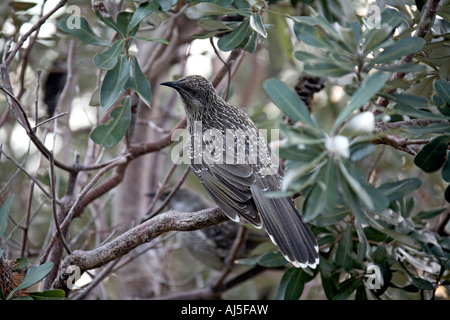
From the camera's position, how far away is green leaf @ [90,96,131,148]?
2977 millimetres

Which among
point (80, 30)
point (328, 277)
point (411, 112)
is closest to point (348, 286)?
point (328, 277)

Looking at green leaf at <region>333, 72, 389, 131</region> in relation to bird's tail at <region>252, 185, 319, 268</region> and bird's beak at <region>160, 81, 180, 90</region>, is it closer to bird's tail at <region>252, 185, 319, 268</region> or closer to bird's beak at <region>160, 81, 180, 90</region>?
bird's tail at <region>252, 185, 319, 268</region>

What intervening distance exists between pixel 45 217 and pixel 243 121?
261cm

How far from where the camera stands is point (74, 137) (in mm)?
5535

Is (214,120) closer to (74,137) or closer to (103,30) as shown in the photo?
(103,30)

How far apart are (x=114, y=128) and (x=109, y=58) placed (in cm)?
45

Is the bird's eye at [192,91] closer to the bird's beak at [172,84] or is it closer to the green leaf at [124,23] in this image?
the bird's beak at [172,84]

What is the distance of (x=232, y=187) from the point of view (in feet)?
10.3

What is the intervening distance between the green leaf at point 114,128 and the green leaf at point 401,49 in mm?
1538

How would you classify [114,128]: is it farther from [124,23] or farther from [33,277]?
[33,277]

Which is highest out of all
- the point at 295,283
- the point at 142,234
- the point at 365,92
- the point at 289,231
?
the point at 365,92

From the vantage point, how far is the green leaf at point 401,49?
212cm
